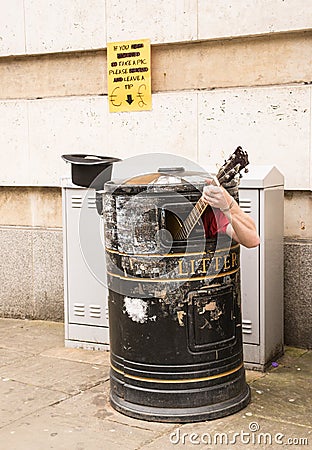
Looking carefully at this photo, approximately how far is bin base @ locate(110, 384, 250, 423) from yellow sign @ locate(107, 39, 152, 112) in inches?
112

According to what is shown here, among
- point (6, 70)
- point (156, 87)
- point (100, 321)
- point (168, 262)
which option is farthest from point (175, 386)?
point (6, 70)

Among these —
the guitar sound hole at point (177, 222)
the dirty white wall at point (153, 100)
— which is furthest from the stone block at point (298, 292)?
the guitar sound hole at point (177, 222)

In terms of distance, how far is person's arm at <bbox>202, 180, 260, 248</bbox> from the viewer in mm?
4258

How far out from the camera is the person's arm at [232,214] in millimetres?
4258

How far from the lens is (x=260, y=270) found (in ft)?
17.7

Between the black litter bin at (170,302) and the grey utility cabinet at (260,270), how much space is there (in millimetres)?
753

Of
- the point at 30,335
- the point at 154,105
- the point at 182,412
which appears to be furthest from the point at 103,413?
the point at 154,105

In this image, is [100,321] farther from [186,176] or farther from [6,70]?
[6,70]

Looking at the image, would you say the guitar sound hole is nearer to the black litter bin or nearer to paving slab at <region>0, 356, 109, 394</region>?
the black litter bin

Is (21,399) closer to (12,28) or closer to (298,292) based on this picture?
(298,292)

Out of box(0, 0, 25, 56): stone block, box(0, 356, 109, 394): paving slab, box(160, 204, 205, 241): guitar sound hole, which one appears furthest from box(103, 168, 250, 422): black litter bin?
box(0, 0, 25, 56): stone block

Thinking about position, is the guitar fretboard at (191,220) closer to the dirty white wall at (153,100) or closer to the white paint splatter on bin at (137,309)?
the white paint splatter on bin at (137,309)

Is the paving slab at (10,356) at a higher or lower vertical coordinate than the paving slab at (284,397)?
higher

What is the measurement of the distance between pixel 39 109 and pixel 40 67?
399 mm
